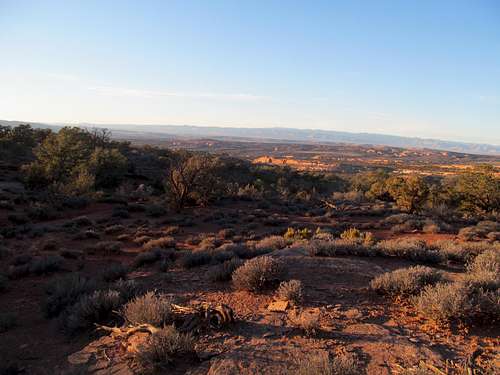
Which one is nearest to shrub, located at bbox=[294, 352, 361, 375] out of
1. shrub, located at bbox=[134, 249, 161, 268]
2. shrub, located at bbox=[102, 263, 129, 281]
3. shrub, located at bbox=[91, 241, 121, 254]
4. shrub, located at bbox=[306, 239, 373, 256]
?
shrub, located at bbox=[306, 239, 373, 256]

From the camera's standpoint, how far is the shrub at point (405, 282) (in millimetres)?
5477

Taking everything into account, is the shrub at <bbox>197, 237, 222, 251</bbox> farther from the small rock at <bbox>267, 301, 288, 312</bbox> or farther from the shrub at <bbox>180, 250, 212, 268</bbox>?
the small rock at <bbox>267, 301, 288, 312</bbox>

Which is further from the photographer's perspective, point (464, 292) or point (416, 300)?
point (416, 300)

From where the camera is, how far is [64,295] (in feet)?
19.9

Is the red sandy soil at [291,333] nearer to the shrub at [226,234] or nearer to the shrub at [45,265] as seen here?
the shrub at [45,265]

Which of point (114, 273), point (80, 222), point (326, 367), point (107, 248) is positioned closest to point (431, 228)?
point (107, 248)

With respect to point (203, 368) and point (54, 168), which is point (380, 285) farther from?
point (54, 168)

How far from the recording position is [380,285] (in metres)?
5.68

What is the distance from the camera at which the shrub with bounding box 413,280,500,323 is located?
449 centimetres

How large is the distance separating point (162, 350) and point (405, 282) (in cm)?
387

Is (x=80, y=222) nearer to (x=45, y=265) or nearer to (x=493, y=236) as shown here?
(x=45, y=265)

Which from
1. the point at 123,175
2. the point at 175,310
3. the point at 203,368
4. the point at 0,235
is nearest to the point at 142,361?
the point at 203,368

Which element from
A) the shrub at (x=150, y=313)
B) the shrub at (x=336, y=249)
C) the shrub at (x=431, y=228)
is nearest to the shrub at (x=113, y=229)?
the shrub at (x=336, y=249)

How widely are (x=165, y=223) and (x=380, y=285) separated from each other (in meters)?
12.7
